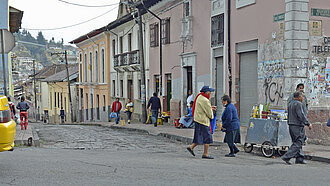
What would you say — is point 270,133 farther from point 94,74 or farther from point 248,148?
point 94,74

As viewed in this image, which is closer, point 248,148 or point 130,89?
point 248,148

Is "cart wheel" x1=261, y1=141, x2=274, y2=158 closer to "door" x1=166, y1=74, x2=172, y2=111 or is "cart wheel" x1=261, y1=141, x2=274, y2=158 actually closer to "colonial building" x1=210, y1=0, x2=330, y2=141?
"colonial building" x1=210, y1=0, x2=330, y2=141

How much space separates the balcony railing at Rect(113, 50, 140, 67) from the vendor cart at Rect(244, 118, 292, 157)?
59.7ft

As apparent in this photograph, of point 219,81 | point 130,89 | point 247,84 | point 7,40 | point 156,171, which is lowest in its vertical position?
point 156,171

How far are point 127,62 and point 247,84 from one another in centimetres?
1614

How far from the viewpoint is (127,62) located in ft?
103

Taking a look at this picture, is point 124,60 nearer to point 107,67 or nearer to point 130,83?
point 130,83

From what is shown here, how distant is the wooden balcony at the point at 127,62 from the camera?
29267mm

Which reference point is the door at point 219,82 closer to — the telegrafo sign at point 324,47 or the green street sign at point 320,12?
the telegrafo sign at point 324,47

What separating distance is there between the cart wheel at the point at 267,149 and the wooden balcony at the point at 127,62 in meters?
18.5

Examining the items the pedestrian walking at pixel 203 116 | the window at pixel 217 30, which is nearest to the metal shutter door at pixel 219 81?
the window at pixel 217 30

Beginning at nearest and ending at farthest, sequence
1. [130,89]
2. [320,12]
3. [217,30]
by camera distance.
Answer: [320,12] < [217,30] < [130,89]

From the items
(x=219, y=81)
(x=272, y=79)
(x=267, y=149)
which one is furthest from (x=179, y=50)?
(x=267, y=149)

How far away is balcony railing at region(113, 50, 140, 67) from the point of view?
95.8 ft
